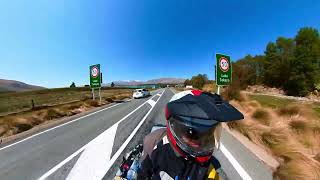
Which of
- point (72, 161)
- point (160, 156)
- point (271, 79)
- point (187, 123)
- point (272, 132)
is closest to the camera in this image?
point (187, 123)

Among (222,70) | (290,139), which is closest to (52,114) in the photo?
(222,70)

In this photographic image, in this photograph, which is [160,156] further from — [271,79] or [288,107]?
[271,79]

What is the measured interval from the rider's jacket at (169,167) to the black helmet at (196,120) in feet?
0.21

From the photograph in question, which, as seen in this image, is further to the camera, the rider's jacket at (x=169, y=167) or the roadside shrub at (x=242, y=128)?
the roadside shrub at (x=242, y=128)

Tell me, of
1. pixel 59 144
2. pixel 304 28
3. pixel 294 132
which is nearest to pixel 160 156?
pixel 59 144

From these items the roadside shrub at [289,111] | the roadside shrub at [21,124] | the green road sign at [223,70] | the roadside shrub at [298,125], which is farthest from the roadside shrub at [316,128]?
the roadside shrub at [21,124]

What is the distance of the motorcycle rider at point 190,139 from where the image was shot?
184 centimetres

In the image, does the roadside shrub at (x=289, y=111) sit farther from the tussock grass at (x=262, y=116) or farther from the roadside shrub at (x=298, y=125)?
the roadside shrub at (x=298, y=125)

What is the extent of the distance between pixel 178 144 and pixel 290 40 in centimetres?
8341

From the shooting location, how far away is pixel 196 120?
184 centimetres

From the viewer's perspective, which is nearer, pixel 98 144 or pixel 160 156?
pixel 160 156

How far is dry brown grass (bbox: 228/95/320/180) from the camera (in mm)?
5457

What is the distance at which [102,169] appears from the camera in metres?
6.10

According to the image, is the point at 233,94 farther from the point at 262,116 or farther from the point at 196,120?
the point at 196,120
